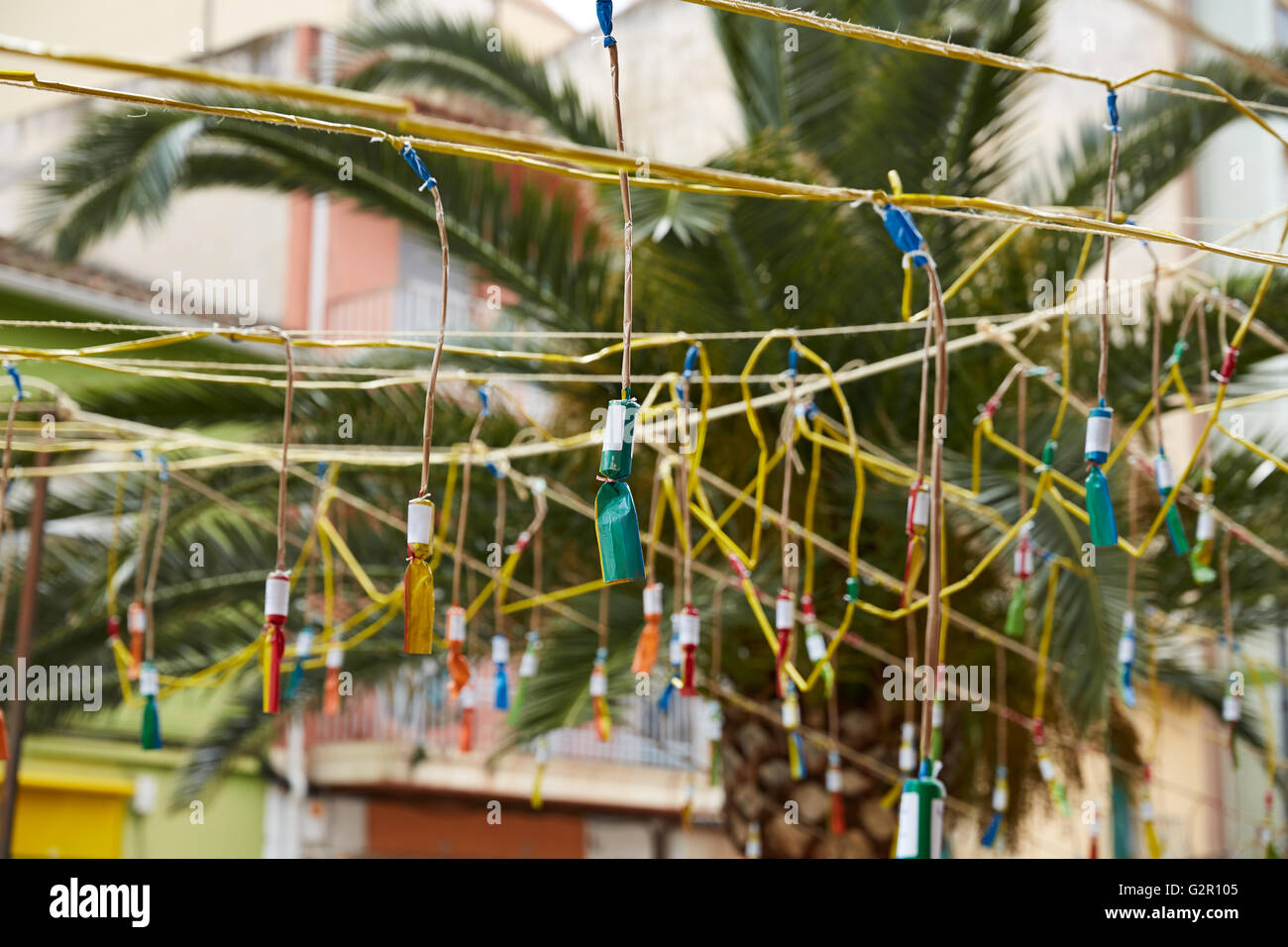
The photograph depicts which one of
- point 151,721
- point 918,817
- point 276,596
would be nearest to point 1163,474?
point 918,817

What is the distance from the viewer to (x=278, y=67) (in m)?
10.3

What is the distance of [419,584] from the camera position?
165 centimetres

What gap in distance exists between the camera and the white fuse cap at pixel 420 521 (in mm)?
1681

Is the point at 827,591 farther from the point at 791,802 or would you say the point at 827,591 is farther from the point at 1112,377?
the point at 1112,377

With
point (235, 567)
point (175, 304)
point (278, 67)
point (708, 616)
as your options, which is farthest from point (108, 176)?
point (278, 67)

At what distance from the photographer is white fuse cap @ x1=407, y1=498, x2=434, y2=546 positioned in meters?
1.68

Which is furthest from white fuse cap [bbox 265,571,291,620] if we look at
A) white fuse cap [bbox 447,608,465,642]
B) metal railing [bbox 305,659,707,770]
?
metal railing [bbox 305,659,707,770]

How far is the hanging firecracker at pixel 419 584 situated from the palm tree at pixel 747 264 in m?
2.38

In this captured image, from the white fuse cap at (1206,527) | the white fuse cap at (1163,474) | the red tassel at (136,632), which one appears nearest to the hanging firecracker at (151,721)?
the red tassel at (136,632)

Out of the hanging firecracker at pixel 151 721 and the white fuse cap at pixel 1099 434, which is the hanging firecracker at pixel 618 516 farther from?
the hanging firecracker at pixel 151 721

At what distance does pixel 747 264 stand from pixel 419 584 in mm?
2930

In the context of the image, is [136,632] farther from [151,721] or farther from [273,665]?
[273,665]

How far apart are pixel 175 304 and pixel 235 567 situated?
5100mm

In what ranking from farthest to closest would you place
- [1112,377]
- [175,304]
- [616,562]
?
1. [175,304]
2. [1112,377]
3. [616,562]
